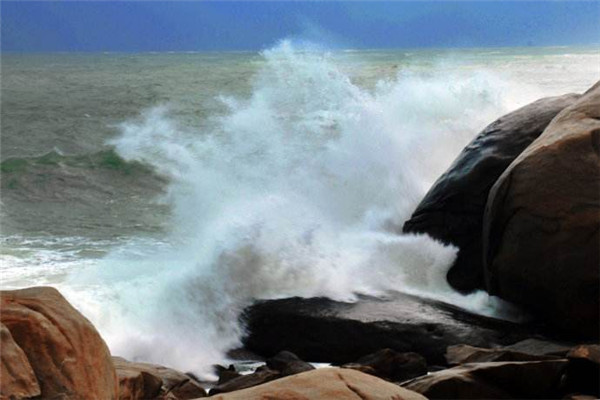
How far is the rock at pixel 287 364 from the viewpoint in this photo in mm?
5871

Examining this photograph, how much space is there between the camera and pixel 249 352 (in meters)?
6.89

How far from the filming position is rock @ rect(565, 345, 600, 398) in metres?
4.83

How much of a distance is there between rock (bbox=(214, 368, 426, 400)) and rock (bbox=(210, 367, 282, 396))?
1.71m

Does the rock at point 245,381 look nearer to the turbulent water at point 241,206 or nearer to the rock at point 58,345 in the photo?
the turbulent water at point 241,206

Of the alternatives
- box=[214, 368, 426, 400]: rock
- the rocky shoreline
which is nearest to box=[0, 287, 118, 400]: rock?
box=[214, 368, 426, 400]: rock

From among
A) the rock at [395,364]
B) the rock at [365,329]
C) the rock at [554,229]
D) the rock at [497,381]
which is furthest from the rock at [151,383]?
the rock at [554,229]

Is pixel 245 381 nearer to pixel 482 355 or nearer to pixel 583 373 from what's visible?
pixel 482 355

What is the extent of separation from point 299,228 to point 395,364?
2982mm

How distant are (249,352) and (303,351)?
476 millimetres

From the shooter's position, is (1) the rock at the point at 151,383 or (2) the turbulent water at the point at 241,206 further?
(2) the turbulent water at the point at 241,206

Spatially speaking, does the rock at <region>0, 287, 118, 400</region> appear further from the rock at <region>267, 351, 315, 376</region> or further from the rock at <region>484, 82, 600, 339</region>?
the rock at <region>484, 82, 600, 339</region>

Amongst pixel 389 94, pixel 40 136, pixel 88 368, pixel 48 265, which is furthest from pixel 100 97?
pixel 88 368

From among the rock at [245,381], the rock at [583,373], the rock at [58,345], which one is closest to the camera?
the rock at [58,345]

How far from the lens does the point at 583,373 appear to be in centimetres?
489
